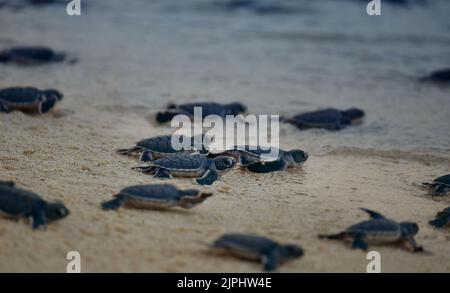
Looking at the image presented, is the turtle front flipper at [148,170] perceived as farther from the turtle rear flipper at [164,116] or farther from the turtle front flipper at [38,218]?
the turtle rear flipper at [164,116]

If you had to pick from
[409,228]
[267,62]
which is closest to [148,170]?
[409,228]

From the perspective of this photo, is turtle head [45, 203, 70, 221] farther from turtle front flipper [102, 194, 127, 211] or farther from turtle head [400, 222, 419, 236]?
turtle head [400, 222, 419, 236]

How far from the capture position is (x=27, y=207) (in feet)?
9.57

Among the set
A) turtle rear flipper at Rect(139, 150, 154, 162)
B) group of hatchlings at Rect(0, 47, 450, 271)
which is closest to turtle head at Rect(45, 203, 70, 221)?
group of hatchlings at Rect(0, 47, 450, 271)

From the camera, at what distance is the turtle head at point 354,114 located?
6.04m

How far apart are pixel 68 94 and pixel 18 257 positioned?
409cm

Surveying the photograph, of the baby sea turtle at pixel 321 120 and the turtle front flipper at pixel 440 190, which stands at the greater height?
the baby sea turtle at pixel 321 120

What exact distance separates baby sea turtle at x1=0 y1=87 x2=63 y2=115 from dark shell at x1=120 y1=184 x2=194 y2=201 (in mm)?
2538

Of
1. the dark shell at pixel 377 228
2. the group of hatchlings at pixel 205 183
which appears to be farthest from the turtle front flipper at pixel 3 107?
the dark shell at pixel 377 228

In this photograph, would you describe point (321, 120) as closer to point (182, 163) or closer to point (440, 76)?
point (182, 163)

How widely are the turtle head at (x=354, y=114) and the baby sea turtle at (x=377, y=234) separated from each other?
296cm

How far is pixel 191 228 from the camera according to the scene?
314cm
